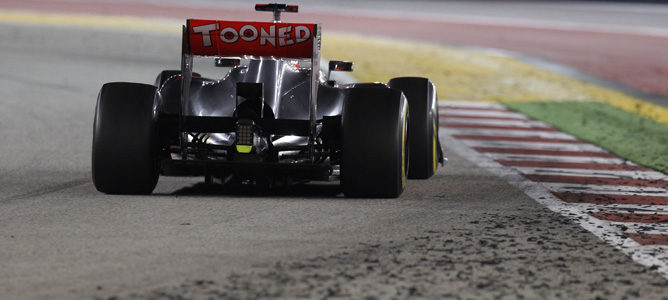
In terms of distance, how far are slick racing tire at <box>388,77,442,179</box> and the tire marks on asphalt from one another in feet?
2.36

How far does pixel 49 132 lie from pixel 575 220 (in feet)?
21.9

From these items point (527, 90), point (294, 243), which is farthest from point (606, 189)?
point (527, 90)

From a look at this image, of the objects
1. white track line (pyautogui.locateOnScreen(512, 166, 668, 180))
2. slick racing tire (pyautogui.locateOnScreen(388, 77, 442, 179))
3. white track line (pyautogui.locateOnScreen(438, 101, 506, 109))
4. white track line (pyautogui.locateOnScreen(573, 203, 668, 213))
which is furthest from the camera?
white track line (pyautogui.locateOnScreen(438, 101, 506, 109))

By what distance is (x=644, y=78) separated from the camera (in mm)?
22844

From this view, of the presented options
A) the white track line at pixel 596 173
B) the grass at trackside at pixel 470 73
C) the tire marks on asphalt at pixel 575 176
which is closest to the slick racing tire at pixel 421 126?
the tire marks on asphalt at pixel 575 176

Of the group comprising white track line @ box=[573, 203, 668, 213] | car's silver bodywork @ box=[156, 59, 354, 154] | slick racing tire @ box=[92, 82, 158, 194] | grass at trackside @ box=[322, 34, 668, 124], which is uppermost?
car's silver bodywork @ box=[156, 59, 354, 154]

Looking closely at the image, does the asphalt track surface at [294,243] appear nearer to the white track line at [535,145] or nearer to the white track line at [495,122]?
the white track line at [535,145]

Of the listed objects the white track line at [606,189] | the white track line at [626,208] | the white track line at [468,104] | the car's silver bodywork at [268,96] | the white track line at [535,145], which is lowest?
the white track line at [468,104]

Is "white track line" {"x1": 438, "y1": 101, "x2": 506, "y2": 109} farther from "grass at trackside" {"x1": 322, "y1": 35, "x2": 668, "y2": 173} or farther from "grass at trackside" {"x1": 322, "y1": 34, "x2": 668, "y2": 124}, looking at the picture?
"grass at trackside" {"x1": 322, "y1": 34, "x2": 668, "y2": 124}

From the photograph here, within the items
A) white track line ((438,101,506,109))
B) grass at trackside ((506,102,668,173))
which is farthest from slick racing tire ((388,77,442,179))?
white track line ((438,101,506,109))

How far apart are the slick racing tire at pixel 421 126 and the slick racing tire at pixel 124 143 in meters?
2.20

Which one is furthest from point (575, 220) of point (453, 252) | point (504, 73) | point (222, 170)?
point (504, 73)

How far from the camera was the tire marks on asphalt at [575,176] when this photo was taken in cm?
748

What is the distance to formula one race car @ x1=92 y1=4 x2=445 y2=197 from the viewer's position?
8266 mm
